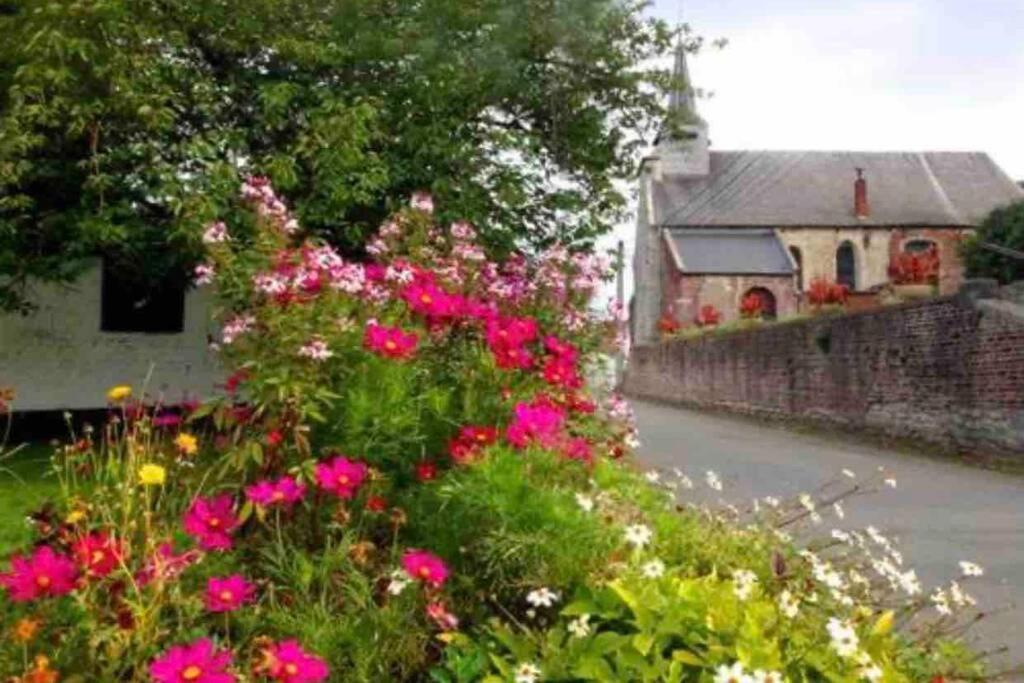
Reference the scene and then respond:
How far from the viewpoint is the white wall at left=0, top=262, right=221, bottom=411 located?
47.6 ft

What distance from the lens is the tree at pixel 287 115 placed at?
933cm

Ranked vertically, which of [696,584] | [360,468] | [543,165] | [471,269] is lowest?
[696,584]

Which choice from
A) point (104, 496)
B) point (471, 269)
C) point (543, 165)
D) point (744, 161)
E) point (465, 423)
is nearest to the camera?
point (104, 496)

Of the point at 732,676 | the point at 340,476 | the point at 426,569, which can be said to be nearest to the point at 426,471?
the point at 340,476

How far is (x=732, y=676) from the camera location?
229cm

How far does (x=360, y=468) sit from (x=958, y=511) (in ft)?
22.7

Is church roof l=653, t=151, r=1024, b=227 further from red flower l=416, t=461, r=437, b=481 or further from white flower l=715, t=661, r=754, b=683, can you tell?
white flower l=715, t=661, r=754, b=683

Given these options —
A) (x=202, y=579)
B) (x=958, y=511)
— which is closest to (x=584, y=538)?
(x=202, y=579)

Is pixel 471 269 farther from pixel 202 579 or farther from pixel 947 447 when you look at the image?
pixel 947 447

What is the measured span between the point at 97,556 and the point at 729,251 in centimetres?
4254

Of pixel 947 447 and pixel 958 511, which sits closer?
pixel 958 511

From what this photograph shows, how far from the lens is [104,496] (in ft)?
11.8

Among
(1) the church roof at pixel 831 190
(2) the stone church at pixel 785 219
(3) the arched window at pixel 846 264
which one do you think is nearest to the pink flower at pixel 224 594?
(2) the stone church at pixel 785 219

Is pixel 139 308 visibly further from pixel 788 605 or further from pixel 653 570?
pixel 788 605
